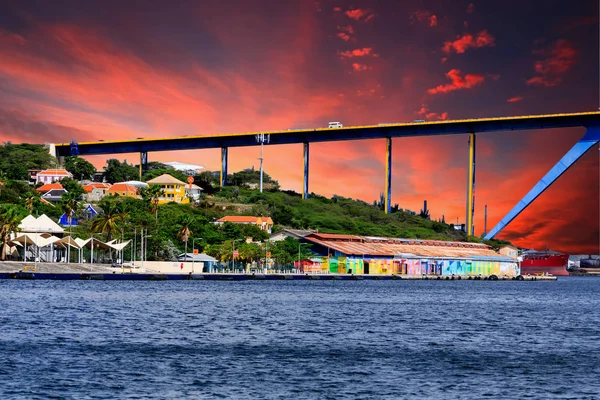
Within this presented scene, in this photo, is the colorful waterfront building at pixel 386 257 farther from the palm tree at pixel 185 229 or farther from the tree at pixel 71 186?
the tree at pixel 71 186

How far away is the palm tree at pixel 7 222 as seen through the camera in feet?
374

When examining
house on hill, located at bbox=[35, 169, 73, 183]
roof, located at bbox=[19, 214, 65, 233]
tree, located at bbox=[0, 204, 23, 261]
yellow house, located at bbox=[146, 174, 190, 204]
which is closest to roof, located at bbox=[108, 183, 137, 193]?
yellow house, located at bbox=[146, 174, 190, 204]

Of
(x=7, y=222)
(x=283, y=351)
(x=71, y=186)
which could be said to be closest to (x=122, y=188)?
(x=71, y=186)

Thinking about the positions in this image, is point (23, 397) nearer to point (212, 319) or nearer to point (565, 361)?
point (565, 361)

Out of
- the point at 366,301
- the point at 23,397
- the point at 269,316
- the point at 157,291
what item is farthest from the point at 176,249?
the point at 23,397

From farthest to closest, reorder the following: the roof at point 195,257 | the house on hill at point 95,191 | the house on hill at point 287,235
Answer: the house on hill at point 95,191
the house on hill at point 287,235
the roof at point 195,257

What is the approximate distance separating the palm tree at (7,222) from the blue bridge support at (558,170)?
10428 centimetres

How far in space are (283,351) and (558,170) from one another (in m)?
145

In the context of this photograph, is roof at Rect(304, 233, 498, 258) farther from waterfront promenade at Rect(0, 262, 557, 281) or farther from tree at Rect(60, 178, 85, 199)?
tree at Rect(60, 178, 85, 199)

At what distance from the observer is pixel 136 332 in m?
46.9

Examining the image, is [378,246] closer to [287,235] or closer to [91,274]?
[287,235]

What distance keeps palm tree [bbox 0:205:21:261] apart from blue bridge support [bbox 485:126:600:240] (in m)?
104

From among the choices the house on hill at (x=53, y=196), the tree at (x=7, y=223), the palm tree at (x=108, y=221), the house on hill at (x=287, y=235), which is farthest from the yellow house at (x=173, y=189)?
the tree at (x=7, y=223)

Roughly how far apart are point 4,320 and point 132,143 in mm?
150956
